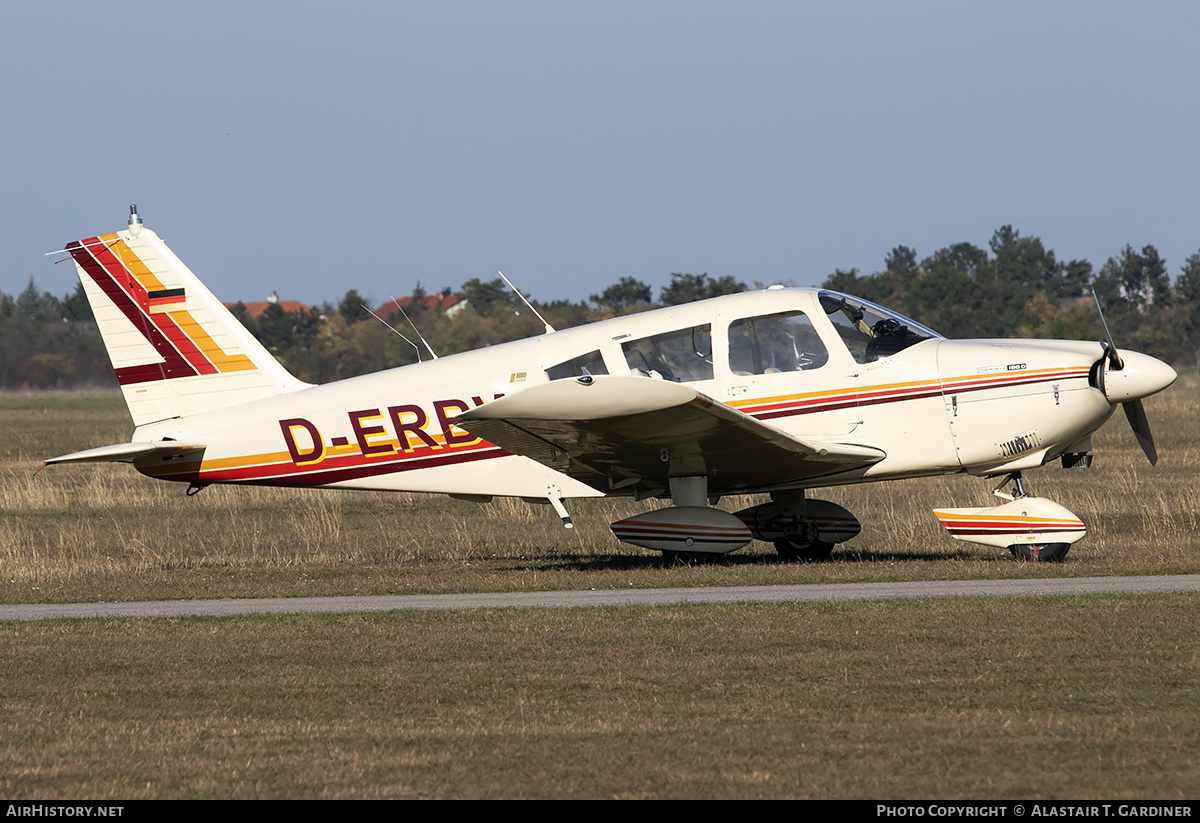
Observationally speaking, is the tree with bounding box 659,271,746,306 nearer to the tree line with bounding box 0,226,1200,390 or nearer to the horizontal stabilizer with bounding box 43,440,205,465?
the tree line with bounding box 0,226,1200,390

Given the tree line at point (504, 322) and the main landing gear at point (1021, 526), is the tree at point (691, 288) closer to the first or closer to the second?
the tree line at point (504, 322)

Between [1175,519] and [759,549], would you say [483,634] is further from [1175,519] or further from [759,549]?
[1175,519]

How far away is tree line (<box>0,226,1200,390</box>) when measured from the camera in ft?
187

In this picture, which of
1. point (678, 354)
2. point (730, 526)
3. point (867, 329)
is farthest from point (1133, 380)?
point (678, 354)

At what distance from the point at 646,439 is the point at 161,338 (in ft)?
17.3

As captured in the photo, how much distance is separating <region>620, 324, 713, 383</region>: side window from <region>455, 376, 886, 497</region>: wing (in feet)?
2.47

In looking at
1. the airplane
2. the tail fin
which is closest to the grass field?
the airplane

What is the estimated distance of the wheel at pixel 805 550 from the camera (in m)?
12.7

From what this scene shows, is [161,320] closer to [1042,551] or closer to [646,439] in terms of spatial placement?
[646,439]

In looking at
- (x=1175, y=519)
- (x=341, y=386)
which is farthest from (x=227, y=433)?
(x=1175, y=519)

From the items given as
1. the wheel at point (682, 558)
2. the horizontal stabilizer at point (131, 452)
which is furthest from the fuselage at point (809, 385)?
the horizontal stabilizer at point (131, 452)
